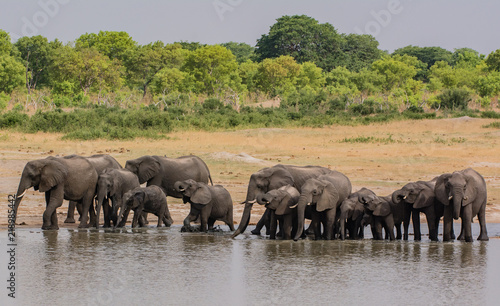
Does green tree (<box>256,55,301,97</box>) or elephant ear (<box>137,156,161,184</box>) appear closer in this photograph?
elephant ear (<box>137,156,161,184</box>)

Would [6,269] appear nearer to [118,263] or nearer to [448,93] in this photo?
[118,263]

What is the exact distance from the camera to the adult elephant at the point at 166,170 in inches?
633

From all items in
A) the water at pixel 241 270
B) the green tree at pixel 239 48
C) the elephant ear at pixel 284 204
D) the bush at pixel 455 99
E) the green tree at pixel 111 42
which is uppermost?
the green tree at pixel 239 48

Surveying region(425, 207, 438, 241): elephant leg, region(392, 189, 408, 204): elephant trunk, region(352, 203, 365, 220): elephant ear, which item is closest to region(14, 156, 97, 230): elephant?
region(352, 203, 365, 220): elephant ear

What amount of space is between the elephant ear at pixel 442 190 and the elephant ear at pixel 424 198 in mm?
182

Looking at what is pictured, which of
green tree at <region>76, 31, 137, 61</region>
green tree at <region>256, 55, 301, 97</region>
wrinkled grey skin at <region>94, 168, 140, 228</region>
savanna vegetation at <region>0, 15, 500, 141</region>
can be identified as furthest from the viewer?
green tree at <region>76, 31, 137, 61</region>

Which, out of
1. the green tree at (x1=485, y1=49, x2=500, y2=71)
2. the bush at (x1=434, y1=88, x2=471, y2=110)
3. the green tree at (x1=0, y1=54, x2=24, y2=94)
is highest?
the green tree at (x1=485, y1=49, x2=500, y2=71)

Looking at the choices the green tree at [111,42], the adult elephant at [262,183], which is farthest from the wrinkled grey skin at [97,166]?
the green tree at [111,42]

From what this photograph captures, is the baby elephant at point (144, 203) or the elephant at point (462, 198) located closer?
the elephant at point (462, 198)

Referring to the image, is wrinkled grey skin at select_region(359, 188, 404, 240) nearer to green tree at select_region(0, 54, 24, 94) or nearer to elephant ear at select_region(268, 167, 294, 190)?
elephant ear at select_region(268, 167, 294, 190)

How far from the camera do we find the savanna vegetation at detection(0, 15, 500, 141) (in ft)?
121

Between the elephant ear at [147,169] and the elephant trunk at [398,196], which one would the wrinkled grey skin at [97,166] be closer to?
the elephant ear at [147,169]

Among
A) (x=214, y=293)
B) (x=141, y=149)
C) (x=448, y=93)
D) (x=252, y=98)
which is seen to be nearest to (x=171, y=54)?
(x=252, y=98)

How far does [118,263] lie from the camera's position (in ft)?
34.4
